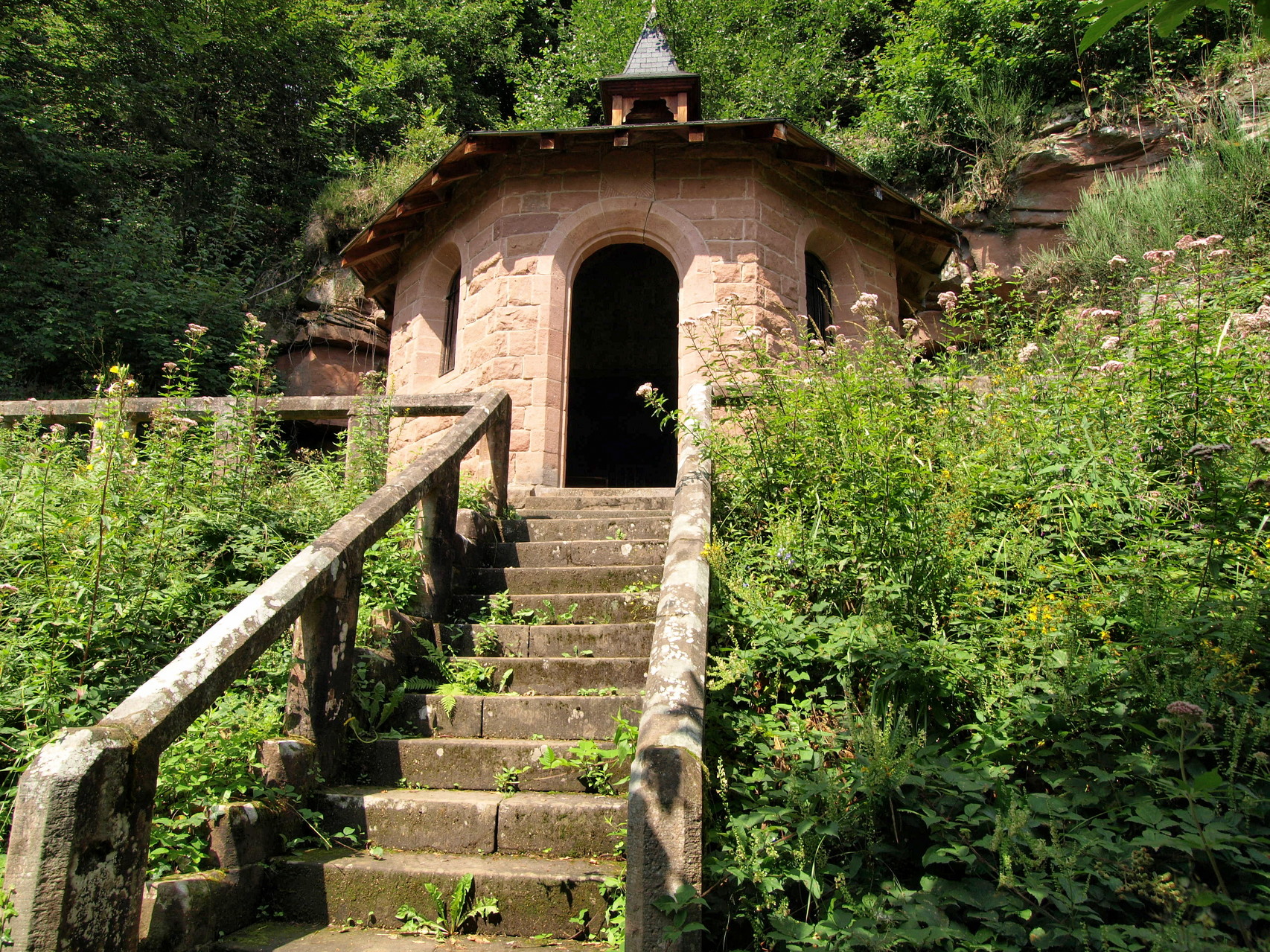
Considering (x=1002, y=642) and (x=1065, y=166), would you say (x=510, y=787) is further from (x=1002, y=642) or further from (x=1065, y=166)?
(x=1065, y=166)

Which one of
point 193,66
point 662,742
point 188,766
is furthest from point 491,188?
point 193,66

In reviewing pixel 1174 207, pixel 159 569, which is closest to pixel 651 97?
pixel 1174 207

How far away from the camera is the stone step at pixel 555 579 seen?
4906mm

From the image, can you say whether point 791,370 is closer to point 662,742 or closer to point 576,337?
point 662,742

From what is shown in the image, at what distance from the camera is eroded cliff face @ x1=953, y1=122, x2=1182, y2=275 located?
44.7 ft

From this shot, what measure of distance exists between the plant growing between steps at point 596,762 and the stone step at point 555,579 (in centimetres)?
146

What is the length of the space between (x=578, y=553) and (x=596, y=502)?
4.42 ft

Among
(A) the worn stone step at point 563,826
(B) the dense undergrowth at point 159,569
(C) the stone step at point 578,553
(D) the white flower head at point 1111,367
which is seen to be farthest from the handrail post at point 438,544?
(D) the white flower head at point 1111,367

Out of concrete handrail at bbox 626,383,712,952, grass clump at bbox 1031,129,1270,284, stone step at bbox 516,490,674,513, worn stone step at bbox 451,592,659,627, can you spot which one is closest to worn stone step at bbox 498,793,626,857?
concrete handrail at bbox 626,383,712,952

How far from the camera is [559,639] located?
4426 millimetres

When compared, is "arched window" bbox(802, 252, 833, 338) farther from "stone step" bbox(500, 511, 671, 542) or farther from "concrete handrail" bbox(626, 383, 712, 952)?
"concrete handrail" bbox(626, 383, 712, 952)

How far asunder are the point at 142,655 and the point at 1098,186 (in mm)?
14116

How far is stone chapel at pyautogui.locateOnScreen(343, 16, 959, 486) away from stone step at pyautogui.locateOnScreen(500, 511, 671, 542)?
2.12 m

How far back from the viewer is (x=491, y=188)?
9.01 m
